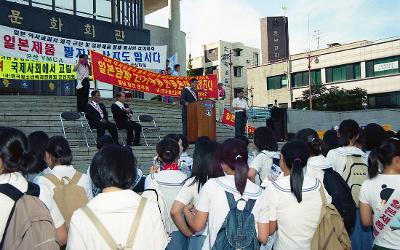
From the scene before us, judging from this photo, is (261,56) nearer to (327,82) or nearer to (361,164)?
(327,82)

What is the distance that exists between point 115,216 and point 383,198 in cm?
216

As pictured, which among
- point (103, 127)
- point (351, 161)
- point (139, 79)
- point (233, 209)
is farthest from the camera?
point (139, 79)

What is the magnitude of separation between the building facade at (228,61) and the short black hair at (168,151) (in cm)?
5621

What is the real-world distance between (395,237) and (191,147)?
27.9 feet

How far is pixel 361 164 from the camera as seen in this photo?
4.54m

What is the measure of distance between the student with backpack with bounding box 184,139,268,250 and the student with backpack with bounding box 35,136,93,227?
100 cm

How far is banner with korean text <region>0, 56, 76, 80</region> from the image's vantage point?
47.2 feet

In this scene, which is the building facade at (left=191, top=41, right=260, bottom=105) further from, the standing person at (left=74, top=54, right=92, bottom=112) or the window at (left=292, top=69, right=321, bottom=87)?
the standing person at (left=74, top=54, right=92, bottom=112)

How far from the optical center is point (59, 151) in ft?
11.7

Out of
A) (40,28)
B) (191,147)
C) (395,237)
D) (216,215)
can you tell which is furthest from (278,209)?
(40,28)

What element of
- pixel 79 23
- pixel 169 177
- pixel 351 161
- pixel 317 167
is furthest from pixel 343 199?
pixel 79 23

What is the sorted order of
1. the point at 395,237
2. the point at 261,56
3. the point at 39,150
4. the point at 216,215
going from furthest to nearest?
the point at 261,56, the point at 39,150, the point at 395,237, the point at 216,215

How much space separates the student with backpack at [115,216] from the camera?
2297 millimetres

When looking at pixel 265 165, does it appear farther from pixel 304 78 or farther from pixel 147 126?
pixel 304 78
